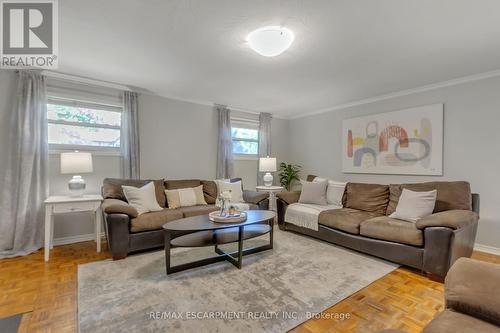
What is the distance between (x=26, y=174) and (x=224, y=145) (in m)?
3.00

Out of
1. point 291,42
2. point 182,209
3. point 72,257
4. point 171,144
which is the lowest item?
point 72,257

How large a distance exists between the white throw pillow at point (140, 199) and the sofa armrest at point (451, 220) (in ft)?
10.6

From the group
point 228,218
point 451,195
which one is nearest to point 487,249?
point 451,195

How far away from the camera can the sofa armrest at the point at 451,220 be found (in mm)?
2355

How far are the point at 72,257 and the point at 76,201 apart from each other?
0.68m

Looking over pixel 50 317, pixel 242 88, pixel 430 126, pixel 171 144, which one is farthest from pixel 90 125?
pixel 430 126

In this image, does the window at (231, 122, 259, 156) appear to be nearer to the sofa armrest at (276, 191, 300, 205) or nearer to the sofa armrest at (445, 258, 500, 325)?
the sofa armrest at (276, 191, 300, 205)

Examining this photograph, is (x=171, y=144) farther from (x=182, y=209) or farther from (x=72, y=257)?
(x=72, y=257)

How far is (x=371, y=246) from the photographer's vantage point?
9.57ft

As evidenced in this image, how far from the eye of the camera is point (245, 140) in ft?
17.9

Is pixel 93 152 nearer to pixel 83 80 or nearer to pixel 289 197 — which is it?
pixel 83 80

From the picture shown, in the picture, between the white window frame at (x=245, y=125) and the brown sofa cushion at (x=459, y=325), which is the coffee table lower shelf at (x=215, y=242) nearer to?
the brown sofa cushion at (x=459, y=325)

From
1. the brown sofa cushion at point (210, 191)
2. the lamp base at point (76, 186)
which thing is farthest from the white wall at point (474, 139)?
the lamp base at point (76, 186)

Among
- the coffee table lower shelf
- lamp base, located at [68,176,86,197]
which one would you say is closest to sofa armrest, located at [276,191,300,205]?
the coffee table lower shelf
